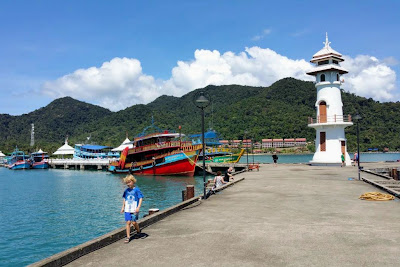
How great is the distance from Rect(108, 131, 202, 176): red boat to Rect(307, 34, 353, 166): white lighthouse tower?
18239 mm

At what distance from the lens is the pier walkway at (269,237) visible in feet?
20.8

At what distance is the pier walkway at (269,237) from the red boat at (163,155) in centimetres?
3352

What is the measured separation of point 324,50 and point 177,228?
3018 cm

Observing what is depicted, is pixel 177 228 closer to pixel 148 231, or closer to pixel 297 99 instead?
pixel 148 231

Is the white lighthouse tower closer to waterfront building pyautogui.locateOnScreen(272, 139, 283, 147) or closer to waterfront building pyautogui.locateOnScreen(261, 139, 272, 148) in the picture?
waterfront building pyautogui.locateOnScreen(261, 139, 272, 148)

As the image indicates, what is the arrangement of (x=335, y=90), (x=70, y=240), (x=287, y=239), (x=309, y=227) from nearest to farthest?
(x=287, y=239), (x=309, y=227), (x=70, y=240), (x=335, y=90)

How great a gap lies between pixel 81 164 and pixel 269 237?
2889 inches

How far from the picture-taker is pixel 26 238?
16.0m

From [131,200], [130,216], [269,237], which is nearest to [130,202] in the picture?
[131,200]

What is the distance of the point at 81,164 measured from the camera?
75312mm

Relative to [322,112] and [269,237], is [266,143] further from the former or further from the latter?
[269,237]

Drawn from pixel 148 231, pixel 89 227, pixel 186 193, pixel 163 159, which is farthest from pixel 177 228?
pixel 163 159

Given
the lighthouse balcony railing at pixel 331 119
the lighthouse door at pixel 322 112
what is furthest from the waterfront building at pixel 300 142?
the lighthouse balcony railing at pixel 331 119

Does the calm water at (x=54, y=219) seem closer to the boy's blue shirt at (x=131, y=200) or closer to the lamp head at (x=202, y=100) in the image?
the boy's blue shirt at (x=131, y=200)
